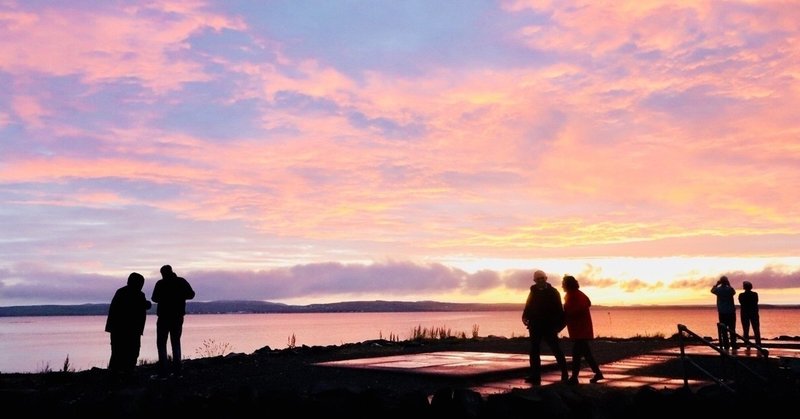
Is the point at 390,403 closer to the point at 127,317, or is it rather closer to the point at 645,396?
the point at 645,396

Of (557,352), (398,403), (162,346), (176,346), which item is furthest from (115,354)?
(557,352)

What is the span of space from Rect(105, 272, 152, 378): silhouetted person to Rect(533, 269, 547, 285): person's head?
6893mm

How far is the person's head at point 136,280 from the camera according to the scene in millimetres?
12180

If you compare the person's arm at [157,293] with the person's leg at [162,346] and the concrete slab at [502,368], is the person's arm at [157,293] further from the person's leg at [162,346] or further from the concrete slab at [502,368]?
the concrete slab at [502,368]

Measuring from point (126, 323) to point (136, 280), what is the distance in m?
0.77

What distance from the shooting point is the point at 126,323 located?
12133 millimetres

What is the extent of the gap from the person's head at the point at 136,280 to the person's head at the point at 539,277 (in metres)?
7.01

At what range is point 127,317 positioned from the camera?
39.8 feet

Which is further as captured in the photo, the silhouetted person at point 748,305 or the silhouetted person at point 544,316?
the silhouetted person at point 748,305

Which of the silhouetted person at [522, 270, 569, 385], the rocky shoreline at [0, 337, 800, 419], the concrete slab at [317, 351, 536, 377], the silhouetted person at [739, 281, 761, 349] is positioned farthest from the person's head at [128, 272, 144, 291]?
the silhouetted person at [739, 281, 761, 349]

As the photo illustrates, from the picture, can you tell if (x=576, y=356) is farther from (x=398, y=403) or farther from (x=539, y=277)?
(x=398, y=403)

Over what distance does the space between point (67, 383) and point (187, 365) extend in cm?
288

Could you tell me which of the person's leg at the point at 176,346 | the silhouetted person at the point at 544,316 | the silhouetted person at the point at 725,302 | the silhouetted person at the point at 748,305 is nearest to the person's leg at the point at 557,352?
the silhouetted person at the point at 544,316

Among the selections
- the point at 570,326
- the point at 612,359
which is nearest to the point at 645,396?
the point at 570,326
